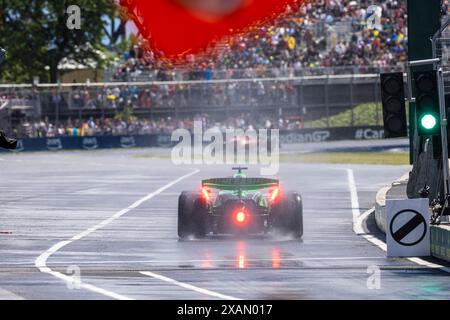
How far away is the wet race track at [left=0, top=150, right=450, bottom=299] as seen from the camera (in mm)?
→ 17422

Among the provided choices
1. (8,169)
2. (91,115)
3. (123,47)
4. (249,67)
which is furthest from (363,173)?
(123,47)

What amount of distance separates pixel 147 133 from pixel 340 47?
12163 millimetres

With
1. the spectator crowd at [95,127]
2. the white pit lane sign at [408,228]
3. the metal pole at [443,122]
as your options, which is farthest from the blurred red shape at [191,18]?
the spectator crowd at [95,127]

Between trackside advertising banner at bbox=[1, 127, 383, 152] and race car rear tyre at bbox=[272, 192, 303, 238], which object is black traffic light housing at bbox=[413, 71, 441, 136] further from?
trackside advertising banner at bbox=[1, 127, 383, 152]

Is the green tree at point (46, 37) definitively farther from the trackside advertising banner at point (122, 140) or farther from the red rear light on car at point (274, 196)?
the red rear light on car at point (274, 196)

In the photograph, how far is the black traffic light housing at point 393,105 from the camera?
74.0 feet

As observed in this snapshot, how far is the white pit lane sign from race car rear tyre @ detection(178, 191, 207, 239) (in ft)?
15.1

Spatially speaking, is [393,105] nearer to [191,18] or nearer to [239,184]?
[239,184]

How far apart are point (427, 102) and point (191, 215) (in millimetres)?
5670

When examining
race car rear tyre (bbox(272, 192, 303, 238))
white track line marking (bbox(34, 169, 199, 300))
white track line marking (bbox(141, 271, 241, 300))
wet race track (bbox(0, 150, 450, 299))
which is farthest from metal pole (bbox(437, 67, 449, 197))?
white track line marking (bbox(34, 169, 199, 300))

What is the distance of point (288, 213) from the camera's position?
1005 inches

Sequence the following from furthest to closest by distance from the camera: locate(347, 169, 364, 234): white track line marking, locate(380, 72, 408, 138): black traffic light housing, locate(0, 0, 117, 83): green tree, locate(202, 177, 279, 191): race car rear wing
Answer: locate(0, 0, 117, 83): green tree → locate(347, 169, 364, 234): white track line marking → locate(202, 177, 279, 191): race car rear wing → locate(380, 72, 408, 138): black traffic light housing

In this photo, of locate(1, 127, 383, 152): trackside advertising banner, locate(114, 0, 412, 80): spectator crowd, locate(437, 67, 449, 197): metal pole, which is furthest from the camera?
locate(1, 127, 383, 152): trackside advertising banner

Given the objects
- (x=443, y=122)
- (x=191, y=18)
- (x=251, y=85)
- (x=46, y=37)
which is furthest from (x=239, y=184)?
(x=46, y=37)
